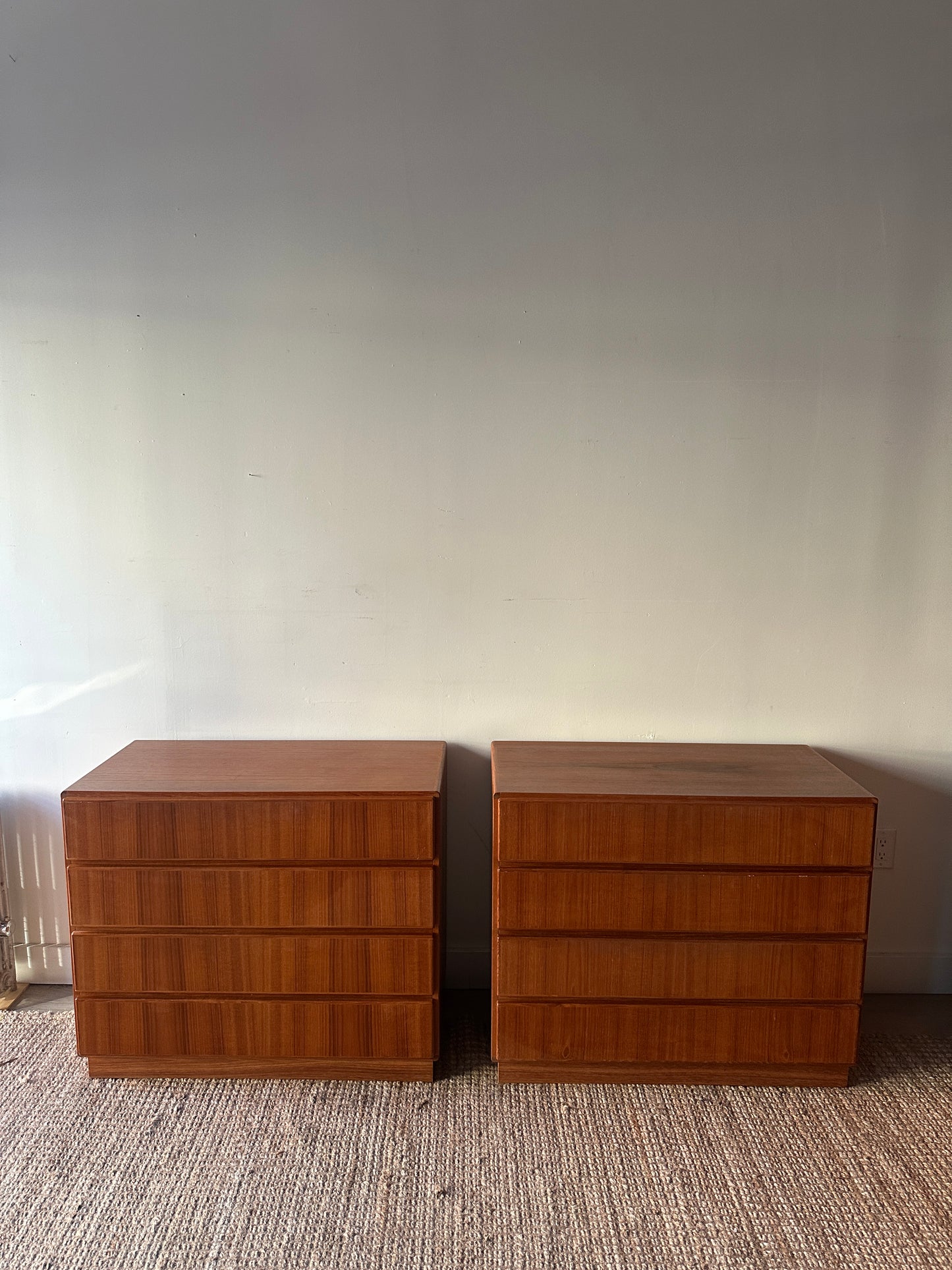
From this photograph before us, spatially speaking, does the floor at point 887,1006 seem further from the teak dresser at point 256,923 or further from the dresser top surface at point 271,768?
the dresser top surface at point 271,768

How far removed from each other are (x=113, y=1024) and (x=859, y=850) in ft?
5.46

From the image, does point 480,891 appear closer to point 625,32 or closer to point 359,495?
point 359,495

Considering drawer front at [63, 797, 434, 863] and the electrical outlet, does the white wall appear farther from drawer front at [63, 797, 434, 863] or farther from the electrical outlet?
drawer front at [63, 797, 434, 863]

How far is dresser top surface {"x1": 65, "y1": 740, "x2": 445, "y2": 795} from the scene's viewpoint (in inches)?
71.3

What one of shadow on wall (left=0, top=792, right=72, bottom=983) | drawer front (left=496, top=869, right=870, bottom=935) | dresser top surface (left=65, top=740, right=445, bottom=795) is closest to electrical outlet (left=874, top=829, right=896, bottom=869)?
drawer front (left=496, top=869, right=870, bottom=935)

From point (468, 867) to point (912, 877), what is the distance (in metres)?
1.18

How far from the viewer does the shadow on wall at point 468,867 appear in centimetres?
221

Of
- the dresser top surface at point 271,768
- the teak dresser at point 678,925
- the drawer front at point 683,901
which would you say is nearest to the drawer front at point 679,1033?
the teak dresser at point 678,925

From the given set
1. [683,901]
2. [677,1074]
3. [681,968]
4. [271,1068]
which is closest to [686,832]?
[683,901]

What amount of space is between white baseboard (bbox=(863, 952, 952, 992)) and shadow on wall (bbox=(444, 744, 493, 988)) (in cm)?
104

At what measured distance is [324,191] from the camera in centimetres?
202

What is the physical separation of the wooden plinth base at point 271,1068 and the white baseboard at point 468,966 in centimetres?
40

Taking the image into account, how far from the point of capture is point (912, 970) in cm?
226

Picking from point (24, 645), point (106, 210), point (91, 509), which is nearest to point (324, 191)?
point (106, 210)
